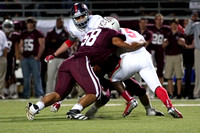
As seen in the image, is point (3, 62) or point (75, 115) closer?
point (75, 115)

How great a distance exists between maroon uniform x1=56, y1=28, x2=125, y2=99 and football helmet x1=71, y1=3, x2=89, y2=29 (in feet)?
2.12

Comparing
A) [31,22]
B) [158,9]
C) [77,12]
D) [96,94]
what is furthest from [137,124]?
[158,9]

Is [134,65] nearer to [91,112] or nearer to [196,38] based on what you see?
[91,112]

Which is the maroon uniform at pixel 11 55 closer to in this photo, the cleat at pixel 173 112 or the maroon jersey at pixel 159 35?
the maroon jersey at pixel 159 35

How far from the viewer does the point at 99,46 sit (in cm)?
809

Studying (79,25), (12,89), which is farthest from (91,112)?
(12,89)

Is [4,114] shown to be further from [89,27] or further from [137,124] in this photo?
[137,124]

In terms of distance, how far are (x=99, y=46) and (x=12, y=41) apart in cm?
686

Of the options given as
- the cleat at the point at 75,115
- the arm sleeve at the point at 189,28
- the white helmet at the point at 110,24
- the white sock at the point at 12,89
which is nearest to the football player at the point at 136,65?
the white helmet at the point at 110,24

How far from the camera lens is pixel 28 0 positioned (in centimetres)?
1925

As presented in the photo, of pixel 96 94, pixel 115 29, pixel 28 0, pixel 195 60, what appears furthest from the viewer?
pixel 28 0

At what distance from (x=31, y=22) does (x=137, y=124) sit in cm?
755

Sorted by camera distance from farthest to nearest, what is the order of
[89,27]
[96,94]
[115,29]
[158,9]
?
1. [158,9]
2. [89,27]
3. [115,29]
4. [96,94]

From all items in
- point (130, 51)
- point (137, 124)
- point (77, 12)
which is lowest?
point (137, 124)
